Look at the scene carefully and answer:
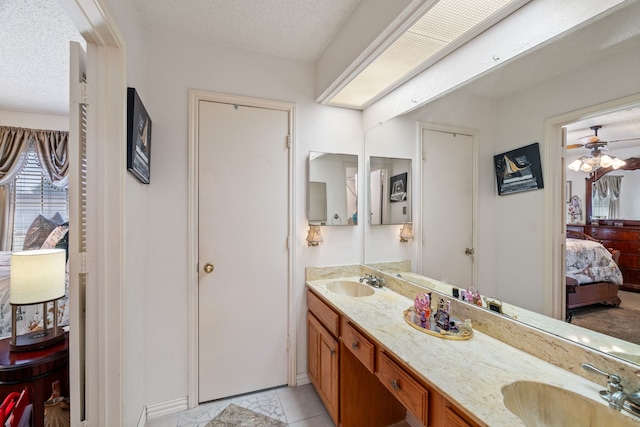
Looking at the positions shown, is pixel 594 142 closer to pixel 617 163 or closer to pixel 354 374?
pixel 617 163

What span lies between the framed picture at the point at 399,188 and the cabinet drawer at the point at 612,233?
1.08 m

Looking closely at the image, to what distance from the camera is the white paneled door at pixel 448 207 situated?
1486mm

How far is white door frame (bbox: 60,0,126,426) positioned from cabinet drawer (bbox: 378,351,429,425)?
4.06 feet

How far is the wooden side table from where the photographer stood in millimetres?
1283

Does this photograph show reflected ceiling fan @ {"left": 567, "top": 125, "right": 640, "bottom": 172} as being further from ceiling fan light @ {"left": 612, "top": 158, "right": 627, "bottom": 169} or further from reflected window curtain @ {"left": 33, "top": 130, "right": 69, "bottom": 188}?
reflected window curtain @ {"left": 33, "top": 130, "right": 69, "bottom": 188}

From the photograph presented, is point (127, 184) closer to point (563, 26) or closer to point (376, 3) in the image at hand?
point (376, 3)

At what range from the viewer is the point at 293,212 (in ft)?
7.11

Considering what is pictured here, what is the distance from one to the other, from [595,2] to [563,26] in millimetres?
98

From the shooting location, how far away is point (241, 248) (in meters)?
2.04

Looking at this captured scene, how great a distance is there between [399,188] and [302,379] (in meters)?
1.72

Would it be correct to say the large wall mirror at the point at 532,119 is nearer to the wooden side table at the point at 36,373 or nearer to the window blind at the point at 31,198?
Result: the wooden side table at the point at 36,373

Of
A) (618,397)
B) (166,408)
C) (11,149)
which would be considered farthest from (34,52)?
(618,397)

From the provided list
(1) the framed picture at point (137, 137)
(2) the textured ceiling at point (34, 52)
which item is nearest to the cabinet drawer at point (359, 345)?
(1) the framed picture at point (137, 137)

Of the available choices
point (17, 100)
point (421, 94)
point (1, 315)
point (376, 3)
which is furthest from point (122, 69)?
point (17, 100)
